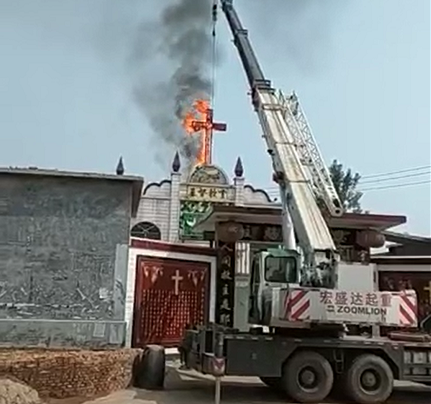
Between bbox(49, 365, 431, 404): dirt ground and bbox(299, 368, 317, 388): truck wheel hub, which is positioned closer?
bbox(49, 365, 431, 404): dirt ground

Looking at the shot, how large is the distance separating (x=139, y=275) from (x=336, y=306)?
5733mm

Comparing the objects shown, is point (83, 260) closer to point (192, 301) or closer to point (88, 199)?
point (88, 199)

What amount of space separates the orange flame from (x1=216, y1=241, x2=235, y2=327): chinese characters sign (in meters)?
11.7

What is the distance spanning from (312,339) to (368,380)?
111cm

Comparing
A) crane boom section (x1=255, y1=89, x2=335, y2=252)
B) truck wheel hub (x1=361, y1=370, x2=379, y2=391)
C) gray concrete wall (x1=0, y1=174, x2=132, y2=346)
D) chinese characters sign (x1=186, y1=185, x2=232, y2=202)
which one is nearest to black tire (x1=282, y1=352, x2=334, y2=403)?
truck wheel hub (x1=361, y1=370, x2=379, y2=391)

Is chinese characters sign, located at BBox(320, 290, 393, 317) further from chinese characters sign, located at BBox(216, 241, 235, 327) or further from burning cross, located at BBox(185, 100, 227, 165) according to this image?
burning cross, located at BBox(185, 100, 227, 165)

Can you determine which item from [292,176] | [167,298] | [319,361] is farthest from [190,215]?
[319,361]

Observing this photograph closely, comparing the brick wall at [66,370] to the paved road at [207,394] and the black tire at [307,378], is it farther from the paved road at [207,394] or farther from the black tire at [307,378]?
the black tire at [307,378]

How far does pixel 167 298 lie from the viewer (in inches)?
590

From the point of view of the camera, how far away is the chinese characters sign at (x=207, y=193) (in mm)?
23375

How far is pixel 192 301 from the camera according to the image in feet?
50.7

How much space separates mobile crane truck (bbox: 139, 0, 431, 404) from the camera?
397 inches

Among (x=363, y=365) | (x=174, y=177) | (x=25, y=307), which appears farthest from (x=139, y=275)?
(x=174, y=177)

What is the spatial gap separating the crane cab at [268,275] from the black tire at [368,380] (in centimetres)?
164
